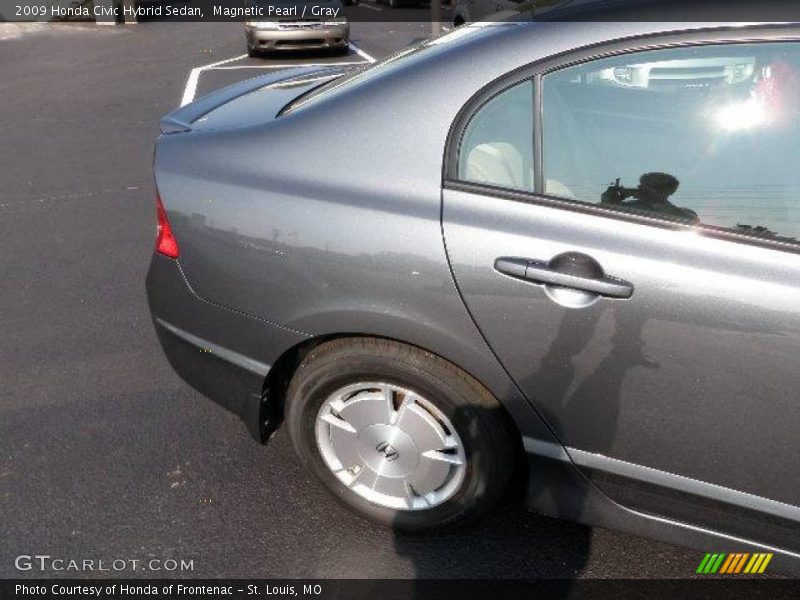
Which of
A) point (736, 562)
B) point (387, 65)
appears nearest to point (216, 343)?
A: point (387, 65)

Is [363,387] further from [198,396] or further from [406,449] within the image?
[198,396]

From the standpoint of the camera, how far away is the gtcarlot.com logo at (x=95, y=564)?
2334 millimetres

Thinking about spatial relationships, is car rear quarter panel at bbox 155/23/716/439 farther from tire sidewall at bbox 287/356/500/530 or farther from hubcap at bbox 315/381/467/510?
hubcap at bbox 315/381/467/510

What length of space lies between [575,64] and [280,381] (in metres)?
1.32

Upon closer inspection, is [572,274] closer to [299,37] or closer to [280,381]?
[280,381]

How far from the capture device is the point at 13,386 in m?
3.24

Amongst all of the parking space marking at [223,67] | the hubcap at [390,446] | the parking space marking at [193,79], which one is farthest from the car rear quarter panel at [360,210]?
the parking space marking at [223,67]

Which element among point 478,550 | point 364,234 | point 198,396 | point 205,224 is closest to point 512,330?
point 364,234

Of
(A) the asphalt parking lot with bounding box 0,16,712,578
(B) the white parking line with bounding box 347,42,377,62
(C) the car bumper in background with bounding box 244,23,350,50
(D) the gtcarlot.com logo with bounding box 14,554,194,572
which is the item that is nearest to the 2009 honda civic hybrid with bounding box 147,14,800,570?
(A) the asphalt parking lot with bounding box 0,16,712,578

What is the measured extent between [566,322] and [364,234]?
1.91 ft

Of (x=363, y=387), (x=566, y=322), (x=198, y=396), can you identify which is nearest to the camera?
(x=566, y=322)

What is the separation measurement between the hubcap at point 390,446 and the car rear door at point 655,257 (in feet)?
1.15

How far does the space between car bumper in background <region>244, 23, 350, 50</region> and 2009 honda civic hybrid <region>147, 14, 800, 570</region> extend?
10.8 meters

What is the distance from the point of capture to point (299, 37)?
1254cm
